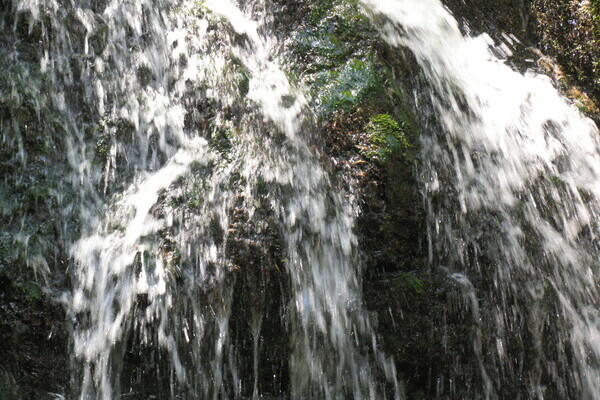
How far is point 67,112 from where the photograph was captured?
343 centimetres

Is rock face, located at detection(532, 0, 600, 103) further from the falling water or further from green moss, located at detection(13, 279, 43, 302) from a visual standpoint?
green moss, located at detection(13, 279, 43, 302)

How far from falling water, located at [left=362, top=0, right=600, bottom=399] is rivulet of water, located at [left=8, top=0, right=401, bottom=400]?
0.68m

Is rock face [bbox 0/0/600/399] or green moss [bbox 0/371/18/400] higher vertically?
rock face [bbox 0/0/600/399]

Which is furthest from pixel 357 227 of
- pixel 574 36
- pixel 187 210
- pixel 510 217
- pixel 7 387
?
pixel 574 36

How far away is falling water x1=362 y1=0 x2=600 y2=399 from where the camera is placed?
3.49 m

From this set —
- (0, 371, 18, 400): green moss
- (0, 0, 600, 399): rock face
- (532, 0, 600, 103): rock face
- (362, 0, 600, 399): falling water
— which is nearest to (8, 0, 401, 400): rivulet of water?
(0, 0, 600, 399): rock face

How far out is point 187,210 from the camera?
3.21 metres

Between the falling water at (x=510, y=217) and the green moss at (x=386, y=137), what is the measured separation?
0.66ft

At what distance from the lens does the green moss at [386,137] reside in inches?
142

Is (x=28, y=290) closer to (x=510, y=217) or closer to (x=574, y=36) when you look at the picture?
(x=510, y=217)

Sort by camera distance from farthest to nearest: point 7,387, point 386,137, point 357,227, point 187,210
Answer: point 386,137
point 357,227
point 187,210
point 7,387

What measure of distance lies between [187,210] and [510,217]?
2059mm

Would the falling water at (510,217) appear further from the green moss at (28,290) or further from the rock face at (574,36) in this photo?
the green moss at (28,290)

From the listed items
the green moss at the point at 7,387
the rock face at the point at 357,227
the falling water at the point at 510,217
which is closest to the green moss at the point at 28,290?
the rock face at the point at 357,227
